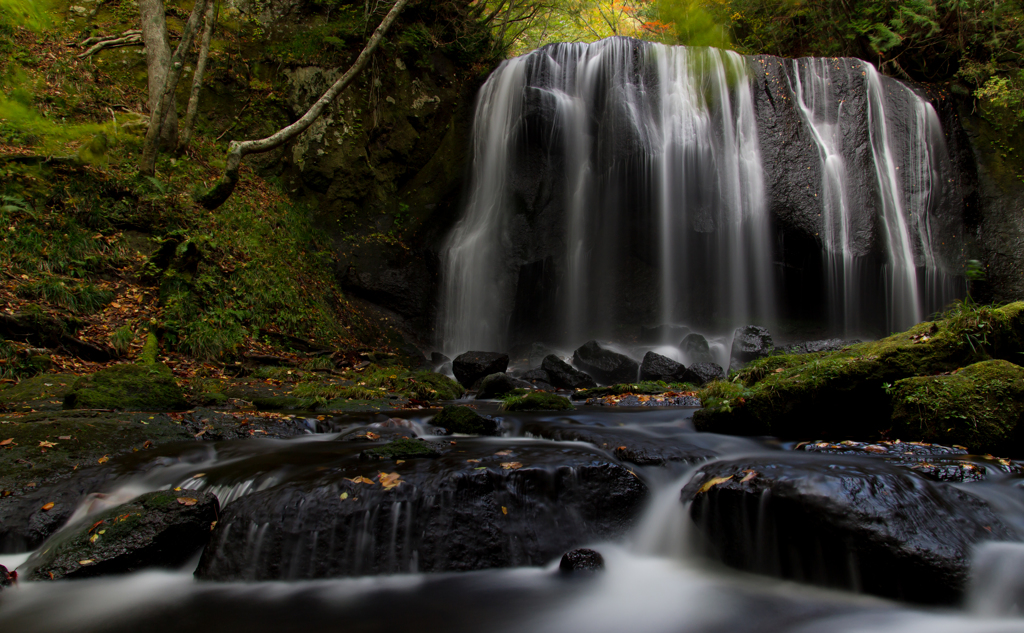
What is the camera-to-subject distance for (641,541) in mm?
3590

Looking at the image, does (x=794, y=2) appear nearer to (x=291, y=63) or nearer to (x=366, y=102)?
(x=366, y=102)

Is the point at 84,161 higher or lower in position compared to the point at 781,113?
lower

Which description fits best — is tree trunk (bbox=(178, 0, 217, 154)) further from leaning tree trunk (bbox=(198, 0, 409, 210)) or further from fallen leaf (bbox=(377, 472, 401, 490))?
fallen leaf (bbox=(377, 472, 401, 490))

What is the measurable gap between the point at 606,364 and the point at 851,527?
8.25m

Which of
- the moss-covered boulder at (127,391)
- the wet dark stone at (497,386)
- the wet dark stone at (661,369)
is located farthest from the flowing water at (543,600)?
the wet dark stone at (661,369)

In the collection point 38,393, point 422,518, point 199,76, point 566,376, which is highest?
point 199,76

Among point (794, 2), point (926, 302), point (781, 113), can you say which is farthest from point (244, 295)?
point (794, 2)

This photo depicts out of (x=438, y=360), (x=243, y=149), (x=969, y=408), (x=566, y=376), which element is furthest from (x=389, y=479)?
(x=438, y=360)

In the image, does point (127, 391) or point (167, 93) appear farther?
point (167, 93)

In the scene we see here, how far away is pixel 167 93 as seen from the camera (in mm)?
9969

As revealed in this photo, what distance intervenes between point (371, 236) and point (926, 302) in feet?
45.9

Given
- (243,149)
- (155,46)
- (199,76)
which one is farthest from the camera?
(155,46)

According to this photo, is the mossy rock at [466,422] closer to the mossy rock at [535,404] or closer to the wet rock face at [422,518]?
the mossy rock at [535,404]

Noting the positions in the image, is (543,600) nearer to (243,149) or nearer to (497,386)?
(497,386)
